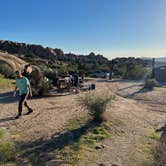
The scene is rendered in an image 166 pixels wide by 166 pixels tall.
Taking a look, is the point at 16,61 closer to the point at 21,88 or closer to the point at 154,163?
the point at 21,88

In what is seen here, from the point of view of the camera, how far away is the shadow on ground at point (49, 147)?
18.2ft

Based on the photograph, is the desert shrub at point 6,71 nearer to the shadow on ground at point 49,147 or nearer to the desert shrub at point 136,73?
the shadow on ground at point 49,147

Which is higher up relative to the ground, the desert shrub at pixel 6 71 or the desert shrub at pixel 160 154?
the desert shrub at pixel 6 71

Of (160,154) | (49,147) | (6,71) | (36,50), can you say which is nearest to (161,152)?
(160,154)

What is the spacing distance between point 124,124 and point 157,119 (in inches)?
76.7

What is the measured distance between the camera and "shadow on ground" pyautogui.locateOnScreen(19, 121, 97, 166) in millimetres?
5540

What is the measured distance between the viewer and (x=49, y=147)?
6.22 metres

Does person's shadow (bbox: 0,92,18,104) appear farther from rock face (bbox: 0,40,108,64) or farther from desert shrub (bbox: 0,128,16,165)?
rock face (bbox: 0,40,108,64)

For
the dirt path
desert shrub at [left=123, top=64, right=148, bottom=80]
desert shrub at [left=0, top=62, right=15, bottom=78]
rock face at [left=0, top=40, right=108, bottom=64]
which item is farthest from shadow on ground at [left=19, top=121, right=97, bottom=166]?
rock face at [left=0, top=40, right=108, bottom=64]

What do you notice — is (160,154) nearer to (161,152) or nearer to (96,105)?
(161,152)

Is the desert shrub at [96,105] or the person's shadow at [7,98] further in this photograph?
the person's shadow at [7,98]

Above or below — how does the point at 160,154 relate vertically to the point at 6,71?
below

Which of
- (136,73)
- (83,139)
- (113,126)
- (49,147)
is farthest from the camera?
(136,73)

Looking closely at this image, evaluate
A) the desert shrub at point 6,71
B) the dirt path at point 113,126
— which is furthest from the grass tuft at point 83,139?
the desert shrub at point 6,71
